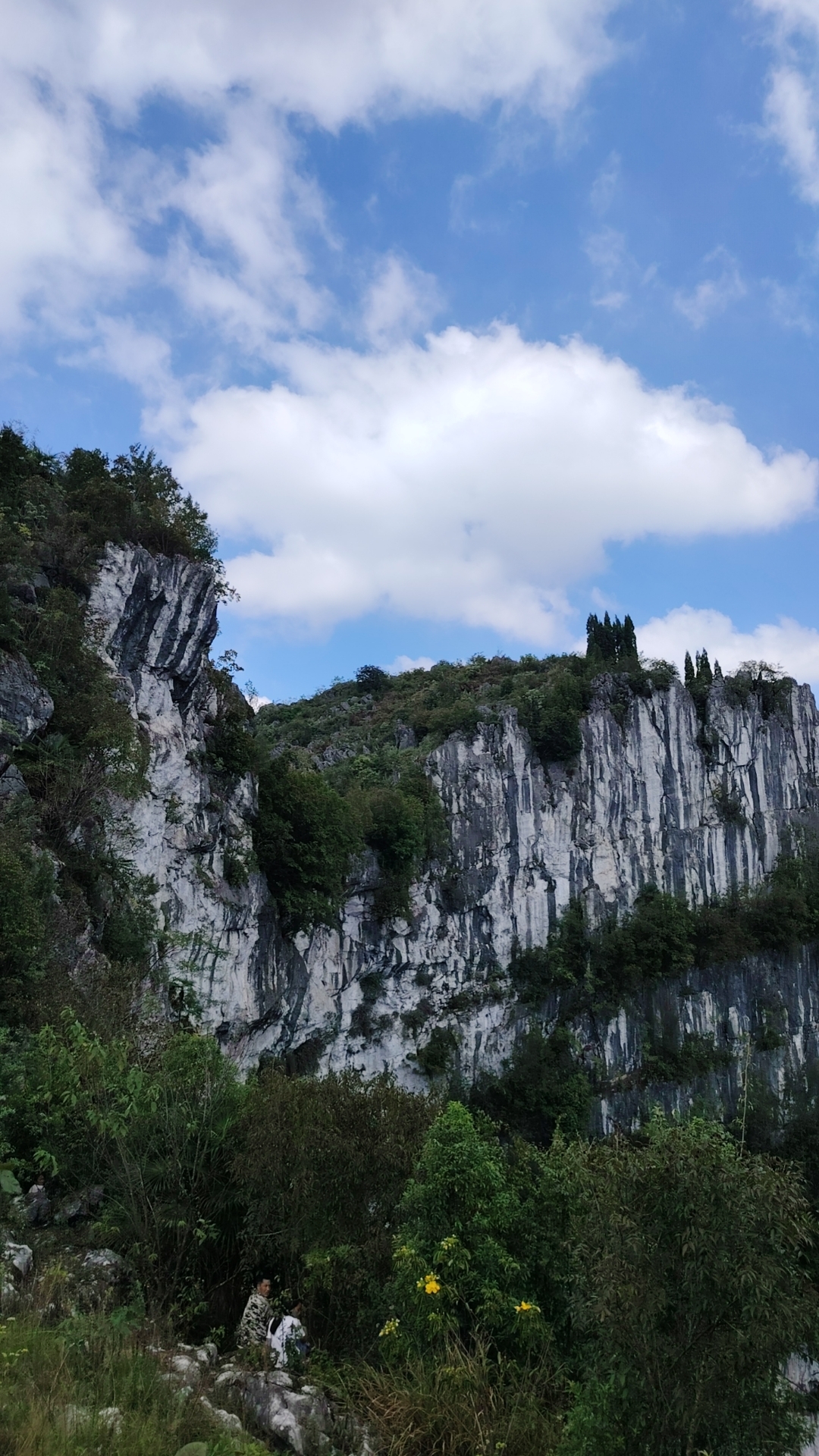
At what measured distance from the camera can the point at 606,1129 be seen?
98.6 ft

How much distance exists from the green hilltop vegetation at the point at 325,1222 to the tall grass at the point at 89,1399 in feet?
0.06

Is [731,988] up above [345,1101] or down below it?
above

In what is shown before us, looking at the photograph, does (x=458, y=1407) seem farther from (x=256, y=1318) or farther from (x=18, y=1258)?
(x=18, y=1258)

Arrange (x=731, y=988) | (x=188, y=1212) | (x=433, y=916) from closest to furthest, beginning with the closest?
(x=188, y=1212), (x=433, y=916), (x=731, y=988)

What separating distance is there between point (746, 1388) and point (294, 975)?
1935 centimetres

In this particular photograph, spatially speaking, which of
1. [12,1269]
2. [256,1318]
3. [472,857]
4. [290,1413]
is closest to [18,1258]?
[12,1269]

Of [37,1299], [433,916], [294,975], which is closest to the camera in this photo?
[37,1299]

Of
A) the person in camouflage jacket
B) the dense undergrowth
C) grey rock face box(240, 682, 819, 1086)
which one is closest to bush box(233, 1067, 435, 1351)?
the dense undergrowth

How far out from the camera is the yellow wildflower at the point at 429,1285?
5207 mm

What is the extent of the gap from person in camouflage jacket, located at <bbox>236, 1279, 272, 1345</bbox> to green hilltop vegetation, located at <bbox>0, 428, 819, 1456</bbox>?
0.64 ft

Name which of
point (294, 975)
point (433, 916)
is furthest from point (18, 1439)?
point (433, 916)

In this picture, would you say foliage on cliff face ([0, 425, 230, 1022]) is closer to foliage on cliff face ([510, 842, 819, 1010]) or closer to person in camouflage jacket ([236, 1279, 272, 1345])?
person in camouflage jacket ([236, 1279, 272, 1345])

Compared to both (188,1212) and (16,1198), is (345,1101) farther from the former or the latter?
(16,1198)

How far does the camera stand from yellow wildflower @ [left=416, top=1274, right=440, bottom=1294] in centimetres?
521
